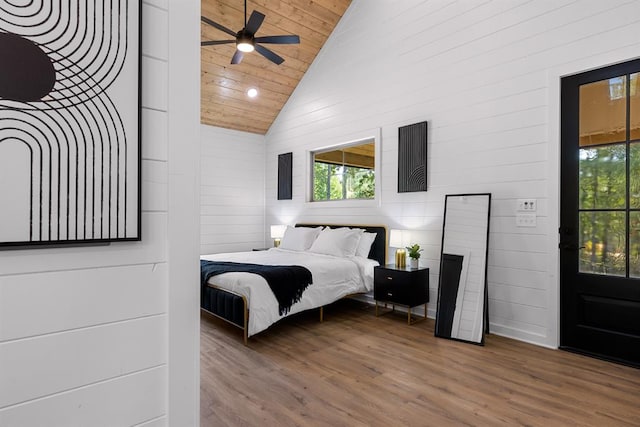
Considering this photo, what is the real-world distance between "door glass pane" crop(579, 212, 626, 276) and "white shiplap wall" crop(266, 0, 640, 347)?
0.22m

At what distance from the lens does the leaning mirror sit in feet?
11.2

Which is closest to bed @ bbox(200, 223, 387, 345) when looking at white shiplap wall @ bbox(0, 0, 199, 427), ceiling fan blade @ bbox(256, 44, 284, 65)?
white shiplap wall @ bbox(0, 0, 199, 427)

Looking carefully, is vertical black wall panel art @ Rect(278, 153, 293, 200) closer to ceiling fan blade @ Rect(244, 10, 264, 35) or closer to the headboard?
the headboard

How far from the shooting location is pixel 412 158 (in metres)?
4.30

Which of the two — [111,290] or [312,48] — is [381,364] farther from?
[312,48]

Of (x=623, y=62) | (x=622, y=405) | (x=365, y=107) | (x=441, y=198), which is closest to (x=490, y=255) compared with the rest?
(x=441, y=198)

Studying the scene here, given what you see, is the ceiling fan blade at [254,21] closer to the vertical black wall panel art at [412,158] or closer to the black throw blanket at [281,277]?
the vertical black wall panel art at [412,158]

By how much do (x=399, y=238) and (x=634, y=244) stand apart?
2.05 m

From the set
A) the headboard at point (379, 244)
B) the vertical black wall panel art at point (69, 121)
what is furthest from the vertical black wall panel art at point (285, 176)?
the vertical black wall panel art at point (69, 121)

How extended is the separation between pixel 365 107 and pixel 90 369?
4508 millimetres

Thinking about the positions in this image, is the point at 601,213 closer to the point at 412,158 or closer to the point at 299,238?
the point at 412,158

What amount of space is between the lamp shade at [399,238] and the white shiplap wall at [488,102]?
20 cm

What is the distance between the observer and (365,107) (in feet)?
16.1

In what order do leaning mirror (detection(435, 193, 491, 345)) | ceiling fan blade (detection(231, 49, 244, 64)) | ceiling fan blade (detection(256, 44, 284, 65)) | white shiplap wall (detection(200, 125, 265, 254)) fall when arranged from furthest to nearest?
1. white shiplap wall (detection(200, 125, 265, 254))
2. ceiling fan blade (detection(231, 49, 244, 64))
3. ceiling fan blade (detection(256, 44, 284, 65))
4. leaning mirror (detection(435, 193, 491, 345))
